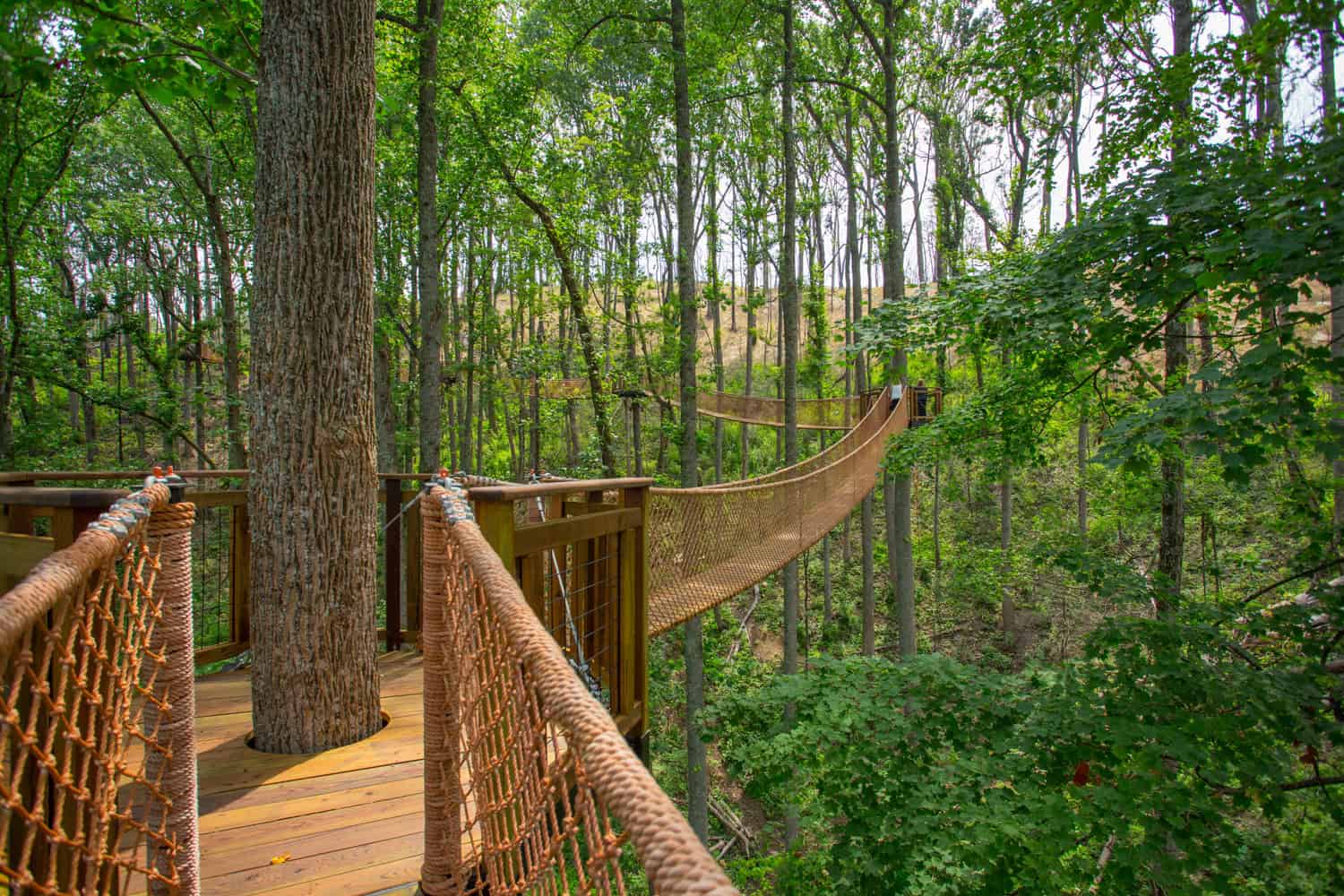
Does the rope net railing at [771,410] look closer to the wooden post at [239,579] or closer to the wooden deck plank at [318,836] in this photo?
the wooden post at [239,579]

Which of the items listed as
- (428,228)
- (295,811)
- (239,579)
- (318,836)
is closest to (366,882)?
(318,836)

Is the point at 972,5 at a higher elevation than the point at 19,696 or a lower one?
higher

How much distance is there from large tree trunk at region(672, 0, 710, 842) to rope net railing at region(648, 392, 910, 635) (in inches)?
34.5

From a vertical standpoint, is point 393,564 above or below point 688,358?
below

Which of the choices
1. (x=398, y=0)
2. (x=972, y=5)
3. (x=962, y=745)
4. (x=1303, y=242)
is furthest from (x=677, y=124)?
(x=972, y=5)

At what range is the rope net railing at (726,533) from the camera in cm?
277

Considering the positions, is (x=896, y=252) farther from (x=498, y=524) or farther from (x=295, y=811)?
(x=295, y=811)

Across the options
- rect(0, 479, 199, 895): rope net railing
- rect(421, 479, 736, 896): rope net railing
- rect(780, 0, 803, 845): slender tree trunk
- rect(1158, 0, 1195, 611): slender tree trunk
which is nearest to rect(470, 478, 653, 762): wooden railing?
rect(421, 479, 736, 896): rope net railing

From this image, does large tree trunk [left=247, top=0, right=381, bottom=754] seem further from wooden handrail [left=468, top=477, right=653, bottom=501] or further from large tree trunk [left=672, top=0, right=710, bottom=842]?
large tree trunk [left=672, top=0, right=710, bottom=842]

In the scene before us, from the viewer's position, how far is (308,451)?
1.67m

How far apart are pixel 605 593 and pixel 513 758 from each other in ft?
3.82

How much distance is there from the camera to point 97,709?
30.9 inches

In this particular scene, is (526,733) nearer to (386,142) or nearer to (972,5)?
(386,142)

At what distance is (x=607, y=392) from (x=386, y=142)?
3094mm
